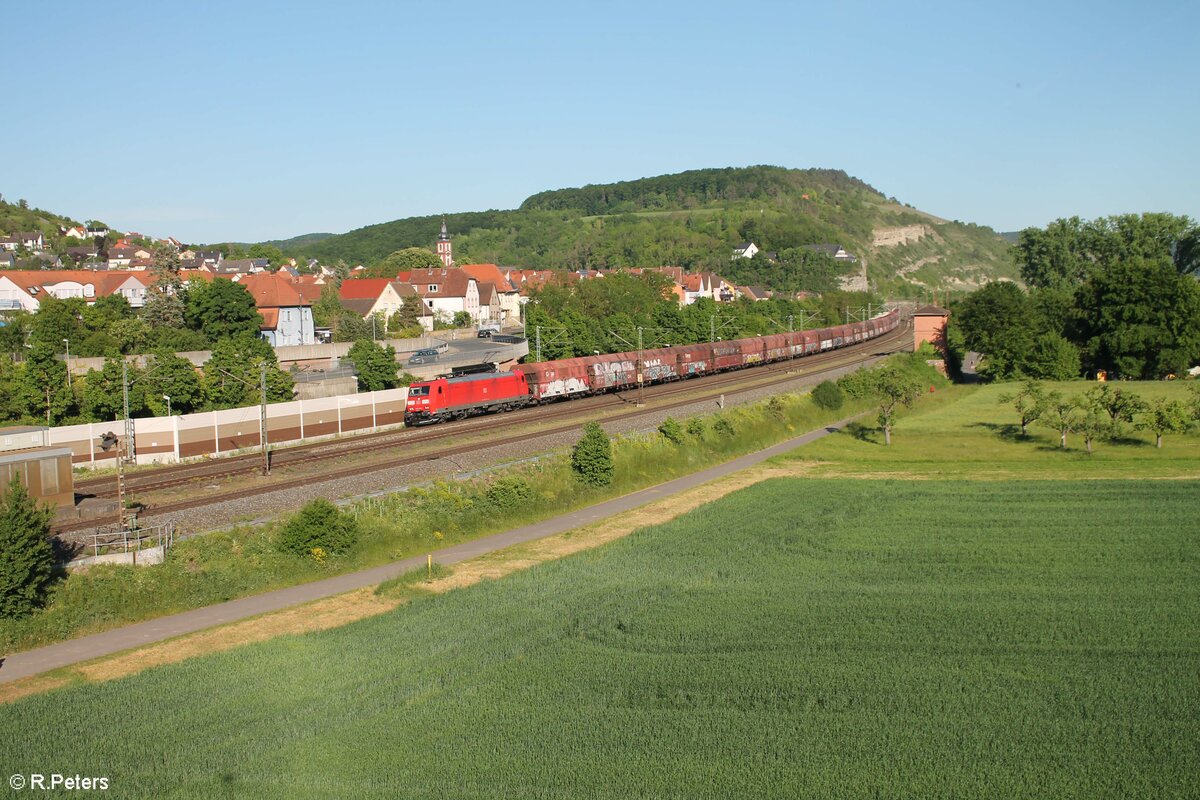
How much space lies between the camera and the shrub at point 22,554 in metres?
25.8

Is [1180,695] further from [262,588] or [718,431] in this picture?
[718,431]

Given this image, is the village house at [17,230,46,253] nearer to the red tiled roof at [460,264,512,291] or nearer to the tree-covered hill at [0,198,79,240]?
the tree-covered hill at [0,198,79,240]

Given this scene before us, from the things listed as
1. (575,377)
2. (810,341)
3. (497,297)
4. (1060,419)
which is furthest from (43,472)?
(497,297)

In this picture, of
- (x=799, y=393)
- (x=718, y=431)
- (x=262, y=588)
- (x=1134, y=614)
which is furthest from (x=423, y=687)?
(x=799, y=393)

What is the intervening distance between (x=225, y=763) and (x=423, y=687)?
4.72 m

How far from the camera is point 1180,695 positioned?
67.4ft

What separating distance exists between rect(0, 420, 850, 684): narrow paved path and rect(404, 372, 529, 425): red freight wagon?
16.7 m

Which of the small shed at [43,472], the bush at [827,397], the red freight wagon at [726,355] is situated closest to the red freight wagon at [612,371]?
the red freight wagon at [726,355]

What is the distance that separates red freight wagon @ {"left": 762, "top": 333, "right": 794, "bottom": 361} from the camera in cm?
9425

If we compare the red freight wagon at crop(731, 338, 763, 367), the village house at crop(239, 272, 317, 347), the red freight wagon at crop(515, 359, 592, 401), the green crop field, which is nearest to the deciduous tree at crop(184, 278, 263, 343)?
the village house at crop(239, 272, 317, 347)

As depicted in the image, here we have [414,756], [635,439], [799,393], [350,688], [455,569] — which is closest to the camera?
[414,756]

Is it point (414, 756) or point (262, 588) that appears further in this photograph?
point (262, 588)

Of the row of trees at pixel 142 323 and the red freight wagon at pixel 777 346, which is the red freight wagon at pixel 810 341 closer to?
the red freight wagon at pixel 777 346

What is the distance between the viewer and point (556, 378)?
218 feet
